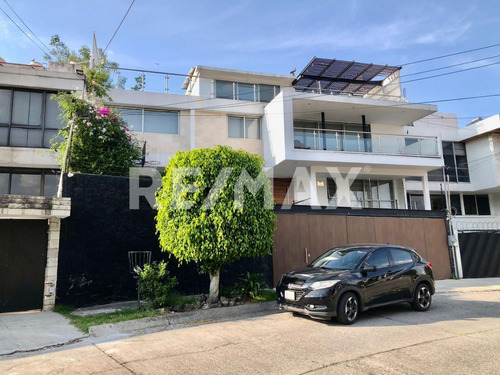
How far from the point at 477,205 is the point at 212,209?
21.2m

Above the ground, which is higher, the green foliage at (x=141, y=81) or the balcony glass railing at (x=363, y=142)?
the green foliage at (x=141, y=81)

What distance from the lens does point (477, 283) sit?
40.3 feet

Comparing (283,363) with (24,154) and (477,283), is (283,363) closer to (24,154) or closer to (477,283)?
(477,283)

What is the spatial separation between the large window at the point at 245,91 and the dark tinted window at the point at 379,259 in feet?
38.2

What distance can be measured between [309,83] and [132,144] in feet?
35.8

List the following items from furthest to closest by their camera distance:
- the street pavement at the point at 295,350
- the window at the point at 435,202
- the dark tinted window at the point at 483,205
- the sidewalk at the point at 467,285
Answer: the dark tinted window at the point at 483,205, the window at the point at 435,202, the sidewalk at the point at 467,285, the street pavement at the point at 295,350

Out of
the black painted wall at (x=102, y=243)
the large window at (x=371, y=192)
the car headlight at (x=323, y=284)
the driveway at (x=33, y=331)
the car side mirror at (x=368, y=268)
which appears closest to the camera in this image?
the driveway at (x=33, y=331)

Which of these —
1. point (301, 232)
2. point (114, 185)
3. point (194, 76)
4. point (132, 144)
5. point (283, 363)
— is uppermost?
point (194, 76)

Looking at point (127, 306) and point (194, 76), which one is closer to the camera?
point (127, 306)

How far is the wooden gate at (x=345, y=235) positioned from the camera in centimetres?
1073

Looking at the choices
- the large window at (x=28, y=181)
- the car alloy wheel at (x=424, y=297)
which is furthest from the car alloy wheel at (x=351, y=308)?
the large window at (x=28, y=181)

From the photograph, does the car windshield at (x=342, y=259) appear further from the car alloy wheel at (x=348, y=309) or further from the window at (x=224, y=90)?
the window at (x=224, y=90)

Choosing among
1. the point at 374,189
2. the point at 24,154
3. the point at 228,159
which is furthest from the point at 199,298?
the point at 374,189

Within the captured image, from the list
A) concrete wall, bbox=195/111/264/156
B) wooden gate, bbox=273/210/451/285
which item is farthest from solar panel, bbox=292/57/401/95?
wooden gate, bbox=273/210/451/285
